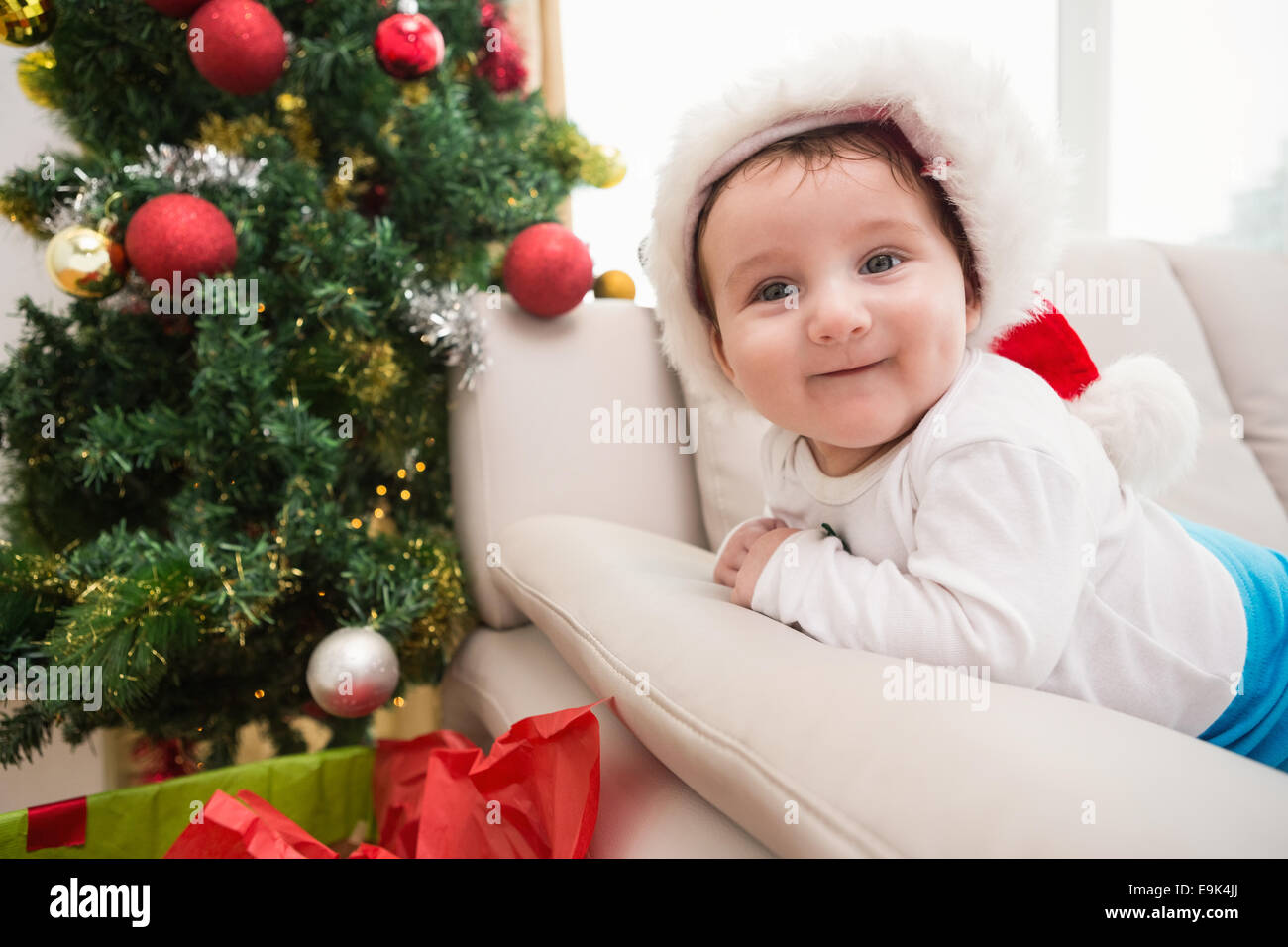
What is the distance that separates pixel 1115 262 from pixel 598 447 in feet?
3.30

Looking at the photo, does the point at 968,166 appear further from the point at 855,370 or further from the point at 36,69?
the point at 36,69

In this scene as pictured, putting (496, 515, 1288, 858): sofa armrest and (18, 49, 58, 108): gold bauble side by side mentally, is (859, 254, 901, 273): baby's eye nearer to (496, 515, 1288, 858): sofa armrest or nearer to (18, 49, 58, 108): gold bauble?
(496, 515, 1288, 858): sofa armrest

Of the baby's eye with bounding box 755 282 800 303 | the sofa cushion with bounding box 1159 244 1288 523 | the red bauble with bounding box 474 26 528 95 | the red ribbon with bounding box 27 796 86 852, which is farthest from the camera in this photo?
the sofa cushion with bounding box 1159 244 1288 523

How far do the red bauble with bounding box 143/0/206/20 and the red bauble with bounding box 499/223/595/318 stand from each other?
0.47 meters

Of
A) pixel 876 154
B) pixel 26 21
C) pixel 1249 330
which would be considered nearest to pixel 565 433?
pixel 876 154

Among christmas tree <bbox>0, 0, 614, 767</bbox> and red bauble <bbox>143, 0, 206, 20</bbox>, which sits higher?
red bauble <bbox>143, 0, 206, 20</bbox>

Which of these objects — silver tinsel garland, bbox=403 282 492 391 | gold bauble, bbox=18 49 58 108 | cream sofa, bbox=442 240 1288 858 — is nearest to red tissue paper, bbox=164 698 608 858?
cream sofa, bbox=442 240 1288 858

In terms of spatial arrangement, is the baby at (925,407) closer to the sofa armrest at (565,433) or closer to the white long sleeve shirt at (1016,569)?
the white long sleeve shirt at (1016,569)

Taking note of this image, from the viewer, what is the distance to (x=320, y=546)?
104 centimetres

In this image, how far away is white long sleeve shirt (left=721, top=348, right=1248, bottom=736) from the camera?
592 millimetres

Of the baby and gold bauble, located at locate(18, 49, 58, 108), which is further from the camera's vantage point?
gold bauble, located at locate(18, 49, 58, 108)

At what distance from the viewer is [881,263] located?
0.69 metres

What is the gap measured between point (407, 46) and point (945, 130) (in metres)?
0.72

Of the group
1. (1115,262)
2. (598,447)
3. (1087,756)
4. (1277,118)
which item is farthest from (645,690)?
(1277,118)
